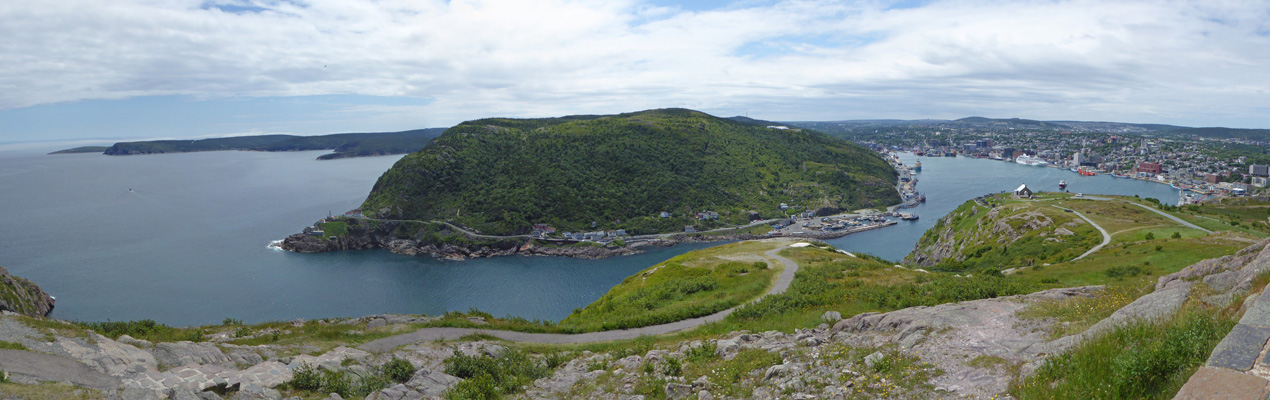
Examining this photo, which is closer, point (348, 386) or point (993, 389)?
point (993, 389)

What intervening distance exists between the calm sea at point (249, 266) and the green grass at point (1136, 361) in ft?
164

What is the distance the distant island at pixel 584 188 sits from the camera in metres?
105

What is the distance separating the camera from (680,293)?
1143 inches

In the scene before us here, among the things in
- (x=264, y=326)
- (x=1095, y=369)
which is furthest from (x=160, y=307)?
(x=1095, y=369)

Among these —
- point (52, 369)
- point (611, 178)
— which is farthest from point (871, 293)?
point (611, 178)

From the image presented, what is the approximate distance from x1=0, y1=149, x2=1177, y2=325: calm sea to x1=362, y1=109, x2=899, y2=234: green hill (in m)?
16.9

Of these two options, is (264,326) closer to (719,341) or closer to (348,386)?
(348,386)

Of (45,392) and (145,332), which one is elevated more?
(45,392)

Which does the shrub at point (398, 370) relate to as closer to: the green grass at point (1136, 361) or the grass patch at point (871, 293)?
the grass patch at point (871, 293)

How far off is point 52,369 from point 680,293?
2288 cm

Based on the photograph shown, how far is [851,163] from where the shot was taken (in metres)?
174

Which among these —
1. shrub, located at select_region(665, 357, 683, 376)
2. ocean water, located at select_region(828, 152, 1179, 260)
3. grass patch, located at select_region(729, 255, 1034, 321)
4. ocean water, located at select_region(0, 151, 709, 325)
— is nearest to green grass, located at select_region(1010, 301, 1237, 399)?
shrub, located at select_region(665, 357, 683, 376)

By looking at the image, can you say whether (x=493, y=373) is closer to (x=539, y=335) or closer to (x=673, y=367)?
(x=673, y=367)

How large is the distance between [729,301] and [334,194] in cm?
15456
